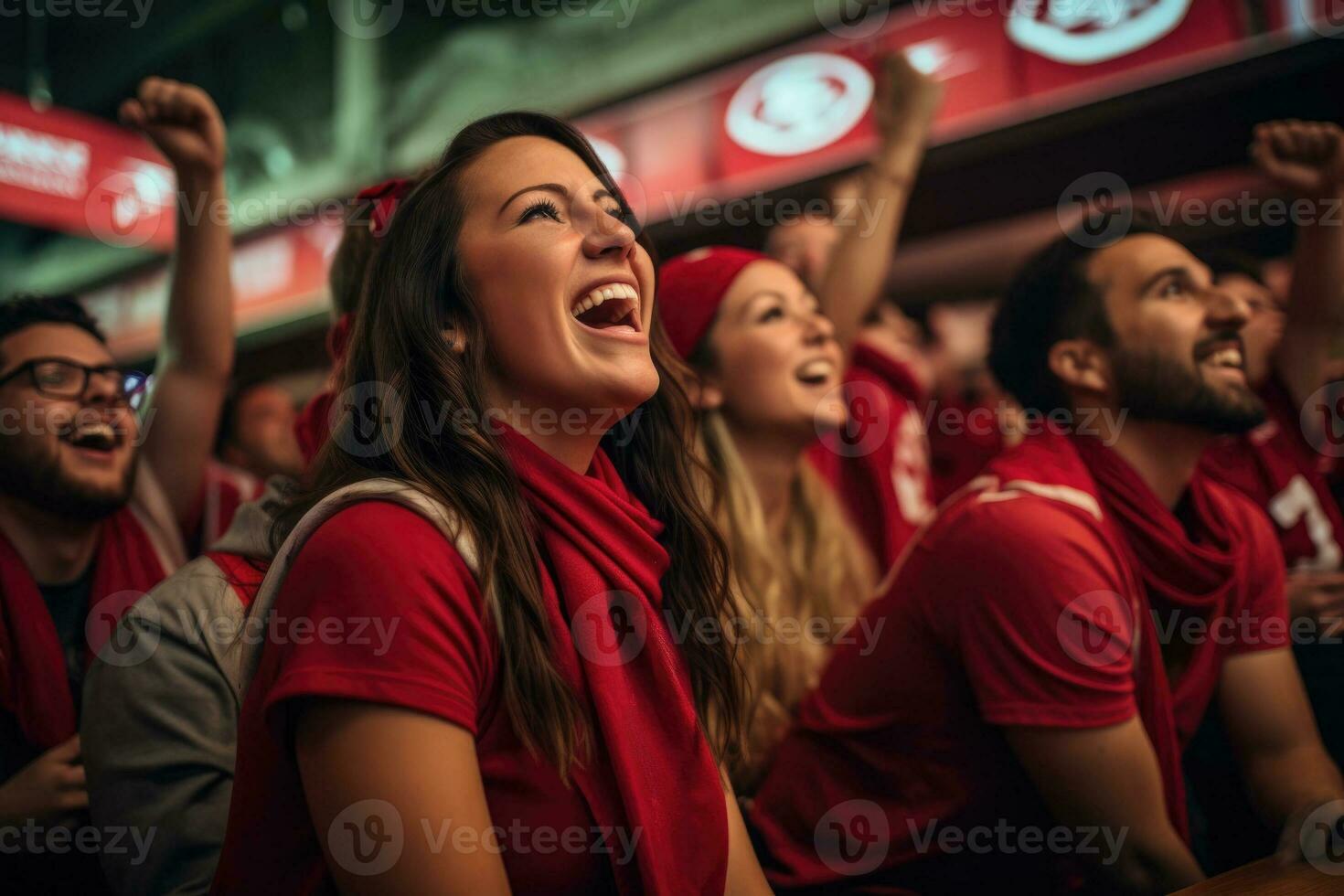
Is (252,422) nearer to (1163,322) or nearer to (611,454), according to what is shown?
(611,454)

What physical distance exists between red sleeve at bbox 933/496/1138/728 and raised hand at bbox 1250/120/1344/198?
0.96 meters

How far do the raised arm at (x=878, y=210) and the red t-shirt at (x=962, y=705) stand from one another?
0.76m

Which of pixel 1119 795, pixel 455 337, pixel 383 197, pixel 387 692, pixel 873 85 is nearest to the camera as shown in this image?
pixel 387 692

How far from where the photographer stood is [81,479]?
5.01 ft

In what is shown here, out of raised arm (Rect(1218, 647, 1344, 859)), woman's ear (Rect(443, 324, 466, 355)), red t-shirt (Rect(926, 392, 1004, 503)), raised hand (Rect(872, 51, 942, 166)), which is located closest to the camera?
woman's ear (Rect(443, 324, 466, 355))

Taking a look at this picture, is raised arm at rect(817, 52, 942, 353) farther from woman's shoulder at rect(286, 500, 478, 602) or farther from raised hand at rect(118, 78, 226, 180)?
woman's shoulder at rect(286, 500, 478, 602)

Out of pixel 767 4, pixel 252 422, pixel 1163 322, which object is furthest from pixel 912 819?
pixel 767 4

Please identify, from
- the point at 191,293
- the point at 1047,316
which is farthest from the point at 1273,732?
the point at 191,293

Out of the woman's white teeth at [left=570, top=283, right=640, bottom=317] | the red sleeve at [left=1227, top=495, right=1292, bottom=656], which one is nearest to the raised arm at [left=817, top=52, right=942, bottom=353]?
the red sleeve at [left=1227, top=495, right=1292, bottom=656]

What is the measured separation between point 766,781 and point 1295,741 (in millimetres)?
814

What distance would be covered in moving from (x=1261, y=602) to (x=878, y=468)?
2.80 feet

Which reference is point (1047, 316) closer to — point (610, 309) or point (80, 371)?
point (610, 309)

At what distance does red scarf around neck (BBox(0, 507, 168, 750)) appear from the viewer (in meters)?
1.41

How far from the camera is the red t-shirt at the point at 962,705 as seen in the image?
129 cm
